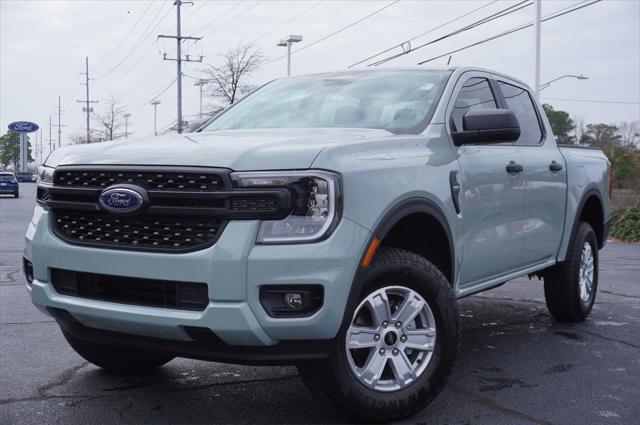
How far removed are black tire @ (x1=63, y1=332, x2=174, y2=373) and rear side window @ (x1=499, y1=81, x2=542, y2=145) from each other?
116 inches

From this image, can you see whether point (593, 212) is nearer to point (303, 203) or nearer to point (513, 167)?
point (513, 167)

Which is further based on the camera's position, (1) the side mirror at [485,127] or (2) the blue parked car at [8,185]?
(2) the blue parked car at [8,185]

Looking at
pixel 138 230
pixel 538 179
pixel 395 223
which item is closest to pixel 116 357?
pixel 138 230

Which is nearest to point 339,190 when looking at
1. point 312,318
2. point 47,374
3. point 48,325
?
point 312,318

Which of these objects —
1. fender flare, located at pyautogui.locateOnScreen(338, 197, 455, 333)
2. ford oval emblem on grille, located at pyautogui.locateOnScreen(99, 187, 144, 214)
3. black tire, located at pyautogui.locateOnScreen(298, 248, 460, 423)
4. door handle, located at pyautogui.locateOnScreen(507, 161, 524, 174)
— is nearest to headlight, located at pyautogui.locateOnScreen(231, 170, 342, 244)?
fender flare, located at pyautogui.locateOnScreen(338, 197, 455, 333)

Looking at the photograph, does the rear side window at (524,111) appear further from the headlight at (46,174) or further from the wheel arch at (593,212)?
the headlight at (46,174)

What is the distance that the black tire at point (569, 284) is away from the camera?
639 cm

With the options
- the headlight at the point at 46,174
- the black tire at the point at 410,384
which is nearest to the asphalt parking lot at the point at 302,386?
the black tire at the point at 410,384

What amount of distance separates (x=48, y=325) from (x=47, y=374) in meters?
1.53

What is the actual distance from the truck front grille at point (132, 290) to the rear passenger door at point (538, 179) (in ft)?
9.04

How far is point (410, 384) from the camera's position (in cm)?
388

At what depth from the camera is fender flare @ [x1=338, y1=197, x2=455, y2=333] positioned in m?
3.51

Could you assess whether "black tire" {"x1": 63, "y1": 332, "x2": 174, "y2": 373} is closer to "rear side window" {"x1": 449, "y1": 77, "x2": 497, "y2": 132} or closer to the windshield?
the windshield

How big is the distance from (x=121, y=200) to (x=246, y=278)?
701mm
